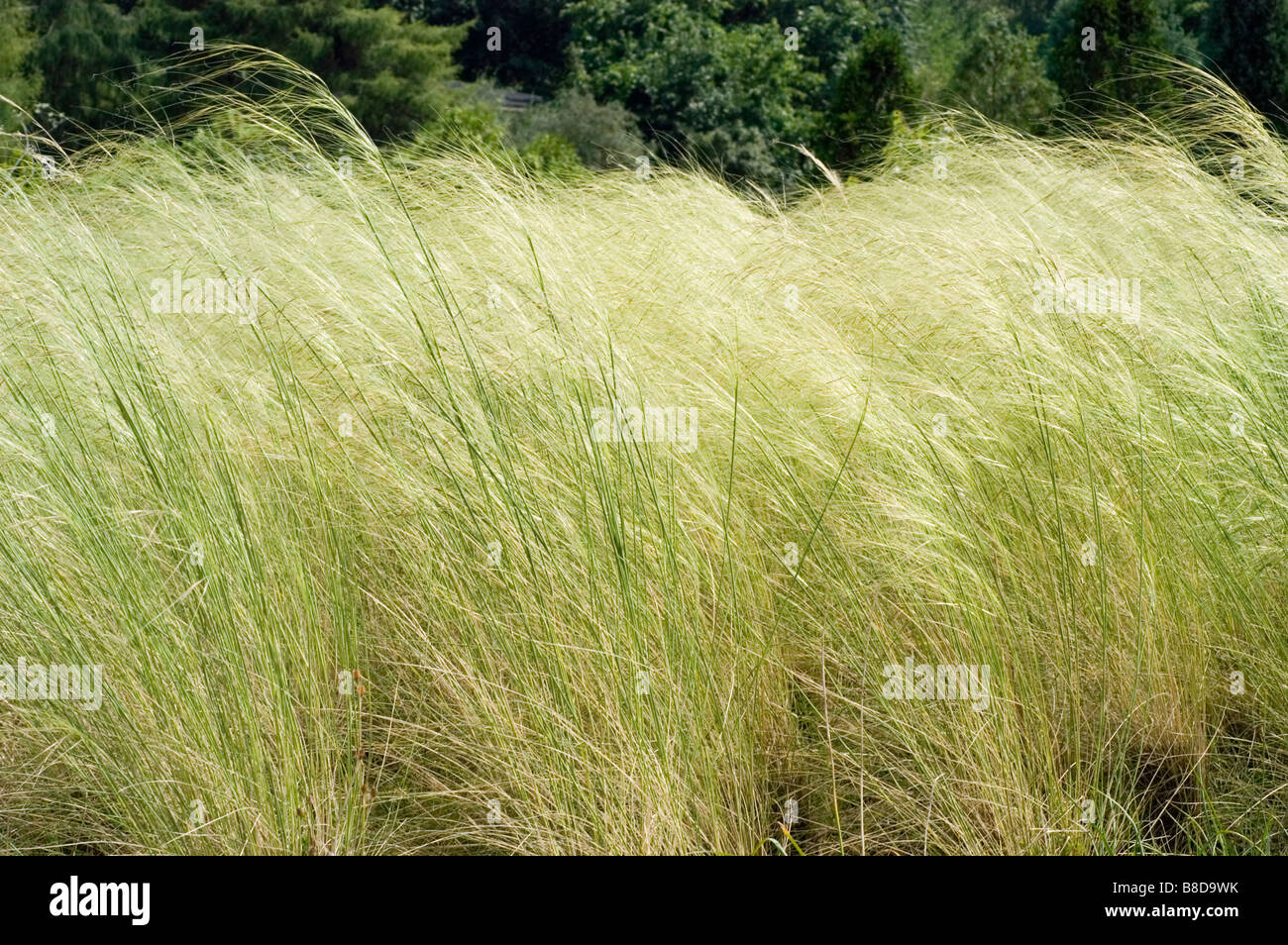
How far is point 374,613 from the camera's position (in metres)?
2.83

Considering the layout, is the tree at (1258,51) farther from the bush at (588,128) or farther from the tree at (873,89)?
the bush at (588,128)

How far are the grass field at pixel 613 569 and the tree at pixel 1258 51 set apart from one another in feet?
41.7

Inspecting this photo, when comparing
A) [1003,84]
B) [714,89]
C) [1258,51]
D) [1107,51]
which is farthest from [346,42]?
[1258,51]

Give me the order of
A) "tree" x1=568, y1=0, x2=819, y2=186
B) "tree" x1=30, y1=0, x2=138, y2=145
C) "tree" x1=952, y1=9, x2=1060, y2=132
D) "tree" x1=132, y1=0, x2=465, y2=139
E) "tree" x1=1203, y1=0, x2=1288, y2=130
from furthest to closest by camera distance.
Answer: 1. "tree" x1=30, y1=0, x2=138, y2=145
2. "tree" x1=132, y1=0, x2=465, y2=139
3. "tree" x1=568, y1=0, x2=819, y2=186
4. "tree" x1=952, y1=9, x2=1060, y2=132
5. "tree" x1=1203, y1=0, x2=1288, y2=130

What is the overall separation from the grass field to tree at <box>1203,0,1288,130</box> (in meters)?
12.7

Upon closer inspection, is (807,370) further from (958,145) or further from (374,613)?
(958,145)

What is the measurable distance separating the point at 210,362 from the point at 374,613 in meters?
0.76

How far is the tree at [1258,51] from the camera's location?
557 inches

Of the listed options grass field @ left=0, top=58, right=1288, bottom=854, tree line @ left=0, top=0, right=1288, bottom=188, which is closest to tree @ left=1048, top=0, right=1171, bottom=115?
tree line @ left=0, top=0, right=1288, bottom=188

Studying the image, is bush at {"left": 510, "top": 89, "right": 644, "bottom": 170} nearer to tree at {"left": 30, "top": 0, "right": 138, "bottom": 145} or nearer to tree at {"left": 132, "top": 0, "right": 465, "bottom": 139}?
tree at {"left": 132, "top": 0, "right": 465, "bottom": 139}

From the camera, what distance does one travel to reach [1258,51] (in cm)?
1434

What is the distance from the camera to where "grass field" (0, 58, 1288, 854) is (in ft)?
7.73
